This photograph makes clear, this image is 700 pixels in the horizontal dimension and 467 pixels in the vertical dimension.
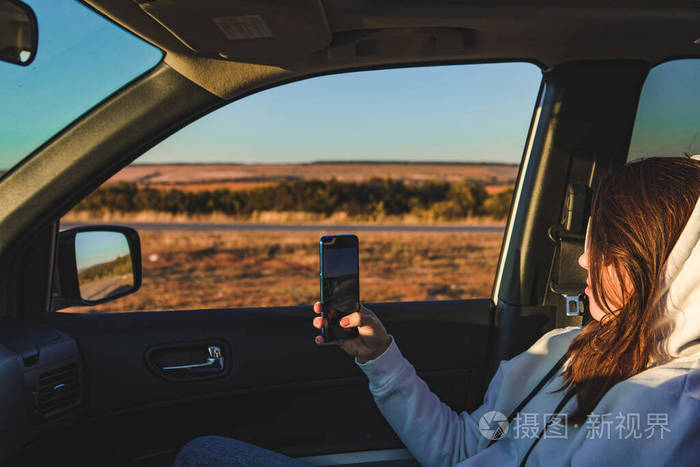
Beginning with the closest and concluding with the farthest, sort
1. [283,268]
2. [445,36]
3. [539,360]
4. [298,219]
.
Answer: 1. [539,360]
2. [445,36]
3. [283,268]
4. [298,219]

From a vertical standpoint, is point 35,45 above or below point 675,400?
above

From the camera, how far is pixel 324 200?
106 feet

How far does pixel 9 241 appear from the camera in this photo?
1.64 meters

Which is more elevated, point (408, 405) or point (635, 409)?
point (635, 409)

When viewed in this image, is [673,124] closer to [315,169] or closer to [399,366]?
[399,366]

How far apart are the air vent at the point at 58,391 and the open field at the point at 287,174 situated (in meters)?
31.7

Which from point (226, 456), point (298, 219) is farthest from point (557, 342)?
point (298, 219)

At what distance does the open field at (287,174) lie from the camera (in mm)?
32875

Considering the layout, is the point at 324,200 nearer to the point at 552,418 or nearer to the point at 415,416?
the point at 415,416

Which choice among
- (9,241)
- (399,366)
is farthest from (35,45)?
(399,366)

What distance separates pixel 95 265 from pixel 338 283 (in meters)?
0.95

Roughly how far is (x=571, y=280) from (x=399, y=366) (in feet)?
3.21

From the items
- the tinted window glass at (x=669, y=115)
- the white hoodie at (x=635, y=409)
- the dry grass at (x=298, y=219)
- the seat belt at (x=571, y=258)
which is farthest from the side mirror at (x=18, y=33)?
the dry grass at (x=298, y=219)

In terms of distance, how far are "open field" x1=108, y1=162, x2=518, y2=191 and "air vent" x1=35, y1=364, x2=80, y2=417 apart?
31722 millimetres
